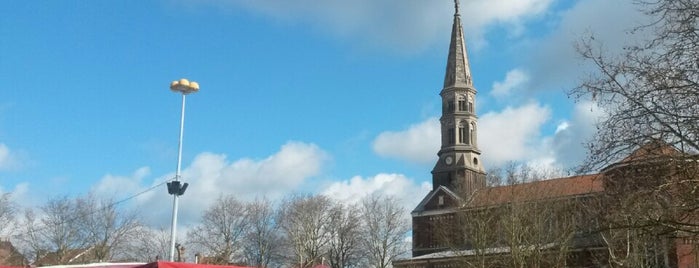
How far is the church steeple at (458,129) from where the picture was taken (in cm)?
8044

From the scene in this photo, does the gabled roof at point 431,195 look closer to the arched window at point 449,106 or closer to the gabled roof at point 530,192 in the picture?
the arched window at point 449,106

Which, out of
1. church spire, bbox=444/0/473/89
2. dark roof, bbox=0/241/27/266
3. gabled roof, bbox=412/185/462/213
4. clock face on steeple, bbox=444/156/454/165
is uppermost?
church spire, bbox=444/0/473/89

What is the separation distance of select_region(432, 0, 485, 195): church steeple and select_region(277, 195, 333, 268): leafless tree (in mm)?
13272

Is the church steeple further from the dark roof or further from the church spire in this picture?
the dark roof

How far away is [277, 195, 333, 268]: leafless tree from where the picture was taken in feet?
249

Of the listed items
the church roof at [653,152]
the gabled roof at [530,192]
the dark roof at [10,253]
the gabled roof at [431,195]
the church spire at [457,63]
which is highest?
the church spire at [457,63]

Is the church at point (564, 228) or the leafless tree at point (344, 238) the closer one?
the church at point (564, 228)

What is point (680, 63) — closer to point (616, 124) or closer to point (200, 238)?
point (616, 124)

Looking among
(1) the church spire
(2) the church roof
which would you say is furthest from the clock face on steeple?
(2) the church roof

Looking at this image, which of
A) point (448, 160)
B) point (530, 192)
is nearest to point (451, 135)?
point (448, 160)

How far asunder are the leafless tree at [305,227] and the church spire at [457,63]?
67.4 ft

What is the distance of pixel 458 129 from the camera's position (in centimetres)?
8269

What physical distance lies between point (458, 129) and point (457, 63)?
28.0 feet

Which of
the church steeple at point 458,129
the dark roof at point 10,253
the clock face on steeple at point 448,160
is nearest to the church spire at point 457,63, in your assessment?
the church steeple at point 458,129
